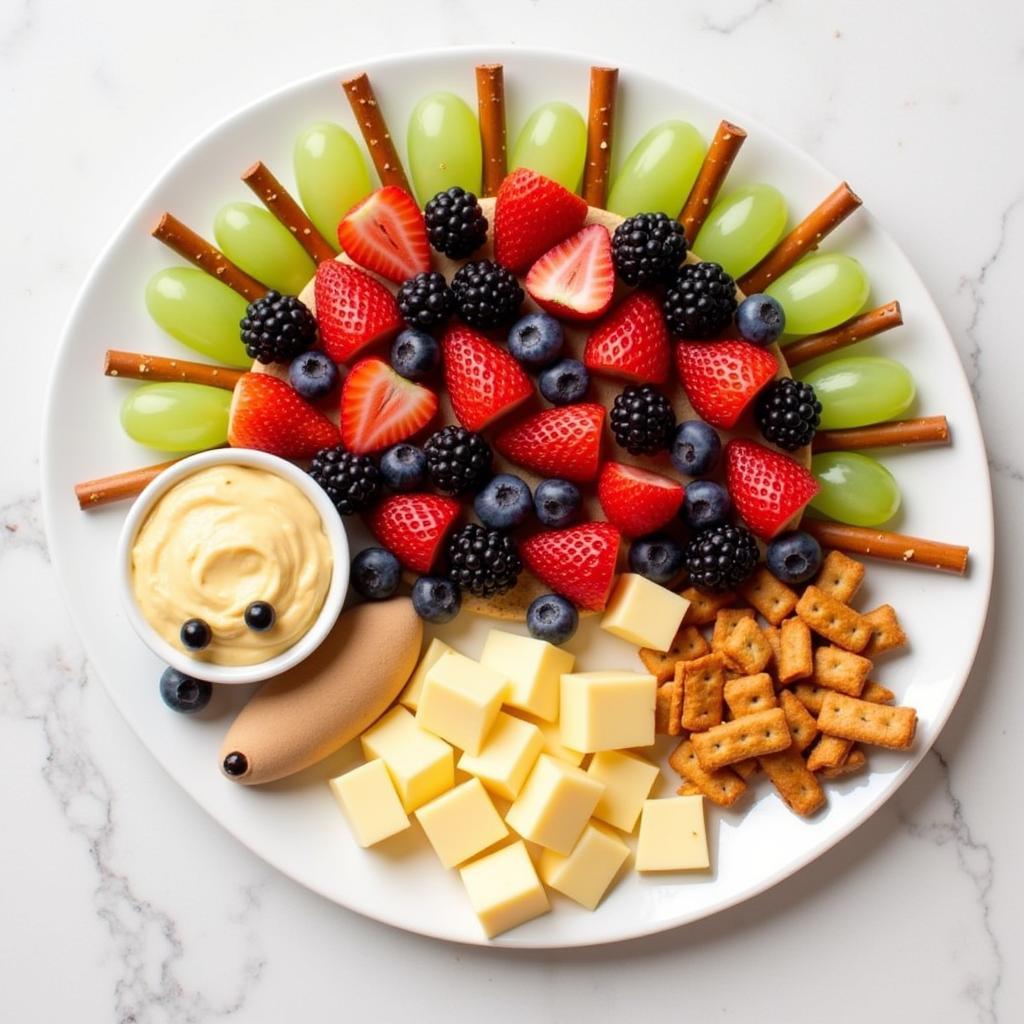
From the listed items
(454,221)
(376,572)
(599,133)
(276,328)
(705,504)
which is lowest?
(376,572)

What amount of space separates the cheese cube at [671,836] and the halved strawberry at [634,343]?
2.60 ft

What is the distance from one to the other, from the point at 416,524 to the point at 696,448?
52cm

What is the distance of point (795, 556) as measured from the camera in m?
1.86

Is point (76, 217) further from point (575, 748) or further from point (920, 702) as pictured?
point (920, 702)

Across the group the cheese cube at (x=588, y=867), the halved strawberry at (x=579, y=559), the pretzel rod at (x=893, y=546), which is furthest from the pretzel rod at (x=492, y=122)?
the cheese cube at (x=588, y=867)

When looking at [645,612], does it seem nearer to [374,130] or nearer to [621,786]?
[621,786]

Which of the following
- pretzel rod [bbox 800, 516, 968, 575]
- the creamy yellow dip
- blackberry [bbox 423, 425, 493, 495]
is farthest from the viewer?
pretzel rod [bbox 800, 516, 968, 575]

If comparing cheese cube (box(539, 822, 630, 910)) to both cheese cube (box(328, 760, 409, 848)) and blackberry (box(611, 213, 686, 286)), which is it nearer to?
cheese cube (box(328, 760, 409, 848))

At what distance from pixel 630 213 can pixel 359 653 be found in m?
0.96

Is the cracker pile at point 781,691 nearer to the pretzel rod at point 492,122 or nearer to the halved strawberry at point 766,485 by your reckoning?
the halved strawberry at point 766,485

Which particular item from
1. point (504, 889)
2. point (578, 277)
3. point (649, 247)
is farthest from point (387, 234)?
point (504, 889)

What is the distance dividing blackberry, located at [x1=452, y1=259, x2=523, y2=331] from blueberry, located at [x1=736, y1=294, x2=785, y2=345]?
0.40 meters

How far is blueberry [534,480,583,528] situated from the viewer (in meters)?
1.84

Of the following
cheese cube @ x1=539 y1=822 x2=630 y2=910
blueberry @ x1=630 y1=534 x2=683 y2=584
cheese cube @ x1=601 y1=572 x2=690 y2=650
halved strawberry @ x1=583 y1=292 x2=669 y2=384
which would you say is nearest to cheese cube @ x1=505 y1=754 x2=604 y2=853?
cheese cube @ x1=539 y1=822 x2=630 y2=910
